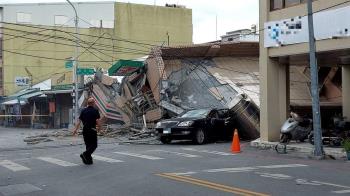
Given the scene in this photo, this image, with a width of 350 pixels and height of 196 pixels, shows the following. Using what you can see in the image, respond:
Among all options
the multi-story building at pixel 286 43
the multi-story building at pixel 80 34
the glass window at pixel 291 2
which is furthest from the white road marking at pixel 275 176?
the multi-story building at pixel 80 34

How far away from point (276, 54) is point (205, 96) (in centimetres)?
1053

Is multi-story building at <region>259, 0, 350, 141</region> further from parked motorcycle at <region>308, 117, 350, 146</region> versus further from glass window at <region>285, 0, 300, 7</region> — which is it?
parked motorcycle at <region>308, 117, 350, 146</region>

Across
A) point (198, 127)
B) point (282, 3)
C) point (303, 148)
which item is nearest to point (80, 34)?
point (198, 127)

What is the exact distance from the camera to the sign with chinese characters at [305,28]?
55.9 ft

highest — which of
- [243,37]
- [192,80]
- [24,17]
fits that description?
[24,17]

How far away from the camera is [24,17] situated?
59.3 metres

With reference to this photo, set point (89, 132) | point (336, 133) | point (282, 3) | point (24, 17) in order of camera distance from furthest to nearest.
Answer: point (24, 17)
point (282, 3)
point (336, 133)
point (89, 132)

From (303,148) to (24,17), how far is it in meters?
47.0

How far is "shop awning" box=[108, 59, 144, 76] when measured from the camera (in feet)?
98.7

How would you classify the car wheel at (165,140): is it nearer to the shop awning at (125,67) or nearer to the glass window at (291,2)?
the glass window at (291,2)

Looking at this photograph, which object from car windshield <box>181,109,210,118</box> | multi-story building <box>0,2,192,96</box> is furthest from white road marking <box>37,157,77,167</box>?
multi-story building <box>0,2,192,96</box>

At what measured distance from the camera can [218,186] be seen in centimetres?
1032

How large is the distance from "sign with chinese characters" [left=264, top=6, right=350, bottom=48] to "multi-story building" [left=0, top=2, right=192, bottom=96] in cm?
3855

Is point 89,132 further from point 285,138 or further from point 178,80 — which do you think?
point 178,80
